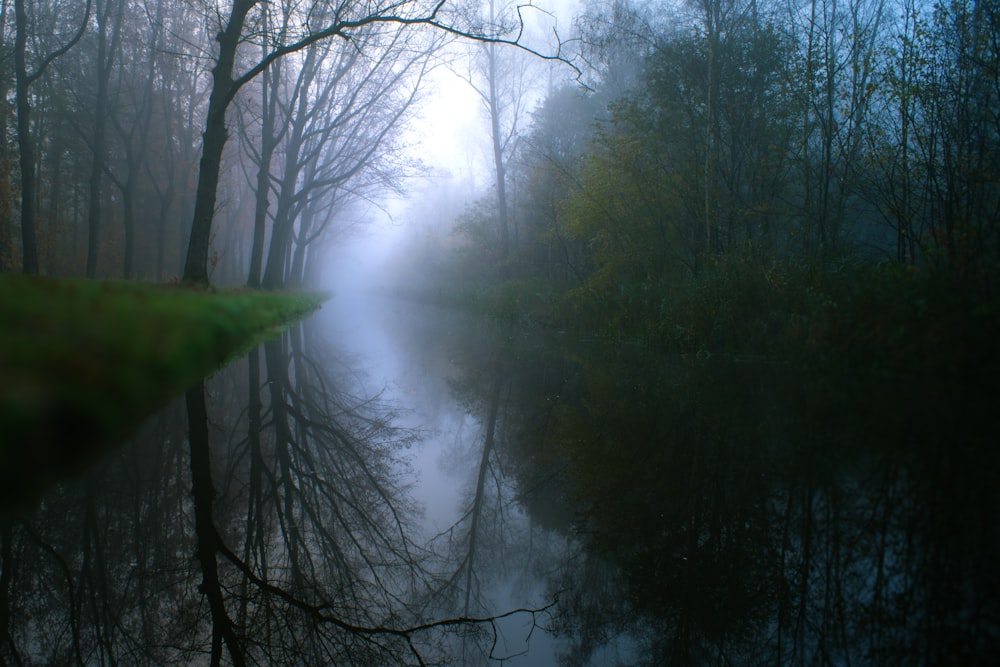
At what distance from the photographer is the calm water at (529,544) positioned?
1.74 metres

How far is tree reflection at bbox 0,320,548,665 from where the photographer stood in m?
1.75

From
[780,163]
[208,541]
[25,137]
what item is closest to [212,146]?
[25,137]

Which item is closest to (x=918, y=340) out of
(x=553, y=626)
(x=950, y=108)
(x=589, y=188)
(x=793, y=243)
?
(x=950, y=108)

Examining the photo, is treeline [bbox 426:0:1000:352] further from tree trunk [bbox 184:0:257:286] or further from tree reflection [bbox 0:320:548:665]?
tree trunk [bbox 184:0:257:286]

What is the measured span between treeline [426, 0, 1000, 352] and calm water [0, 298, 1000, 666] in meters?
3.14

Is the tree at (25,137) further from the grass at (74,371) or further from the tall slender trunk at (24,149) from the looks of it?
the grass at (74,371)

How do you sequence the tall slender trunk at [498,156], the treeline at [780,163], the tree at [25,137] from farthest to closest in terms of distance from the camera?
the tall slender trunk at [498,156]
the tree at [25,137]
the treeline at [780,163]

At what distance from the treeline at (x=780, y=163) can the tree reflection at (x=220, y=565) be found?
5.22 metres

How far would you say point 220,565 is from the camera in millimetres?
2105

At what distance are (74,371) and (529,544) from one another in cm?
191

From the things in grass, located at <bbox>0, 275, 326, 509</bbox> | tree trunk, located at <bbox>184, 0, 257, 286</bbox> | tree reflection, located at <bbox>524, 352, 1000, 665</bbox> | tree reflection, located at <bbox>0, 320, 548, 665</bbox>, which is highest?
tree trunk, located at <bbox>184, 0, 257, 286</bbox>

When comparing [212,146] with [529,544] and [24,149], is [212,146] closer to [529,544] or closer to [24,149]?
[24,149]

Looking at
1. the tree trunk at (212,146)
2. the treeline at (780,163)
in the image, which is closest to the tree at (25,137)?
the tree trunk at (212,146)

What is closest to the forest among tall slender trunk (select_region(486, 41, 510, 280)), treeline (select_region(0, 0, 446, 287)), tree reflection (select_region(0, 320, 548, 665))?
tree reflection (select_region(0, 320, 548, 665))
